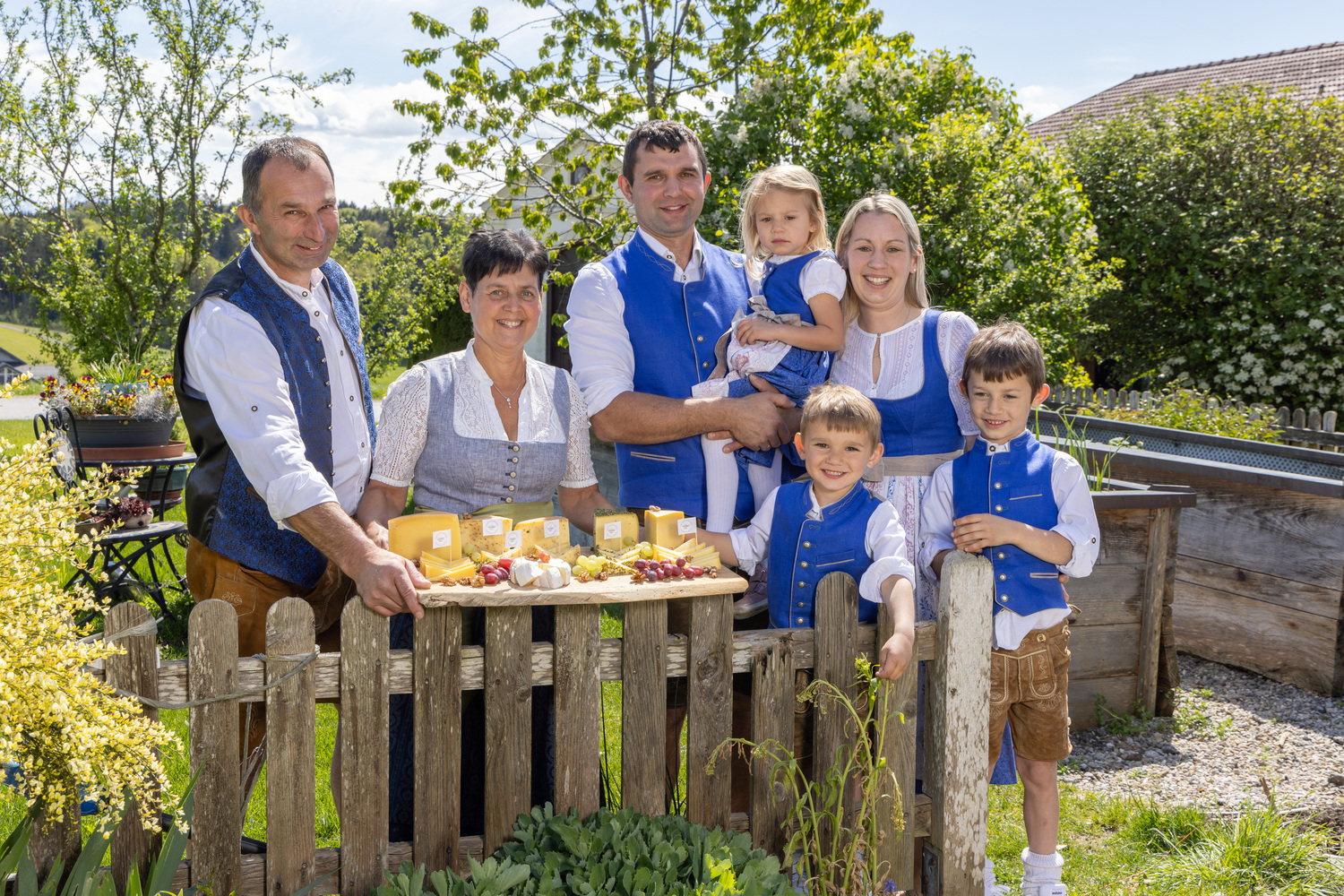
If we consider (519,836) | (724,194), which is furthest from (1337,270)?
(519,836)

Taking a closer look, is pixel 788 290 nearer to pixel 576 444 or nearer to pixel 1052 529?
pixel 576 444

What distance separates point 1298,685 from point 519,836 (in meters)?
4.19

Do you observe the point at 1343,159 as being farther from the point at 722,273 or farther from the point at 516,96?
the point at 722,273

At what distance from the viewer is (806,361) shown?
2736mm

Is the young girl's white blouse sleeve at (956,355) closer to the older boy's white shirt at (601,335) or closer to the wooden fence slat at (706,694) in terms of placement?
the older boy's white shirt at (601,335)

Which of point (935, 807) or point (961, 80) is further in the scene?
point (961, 80)

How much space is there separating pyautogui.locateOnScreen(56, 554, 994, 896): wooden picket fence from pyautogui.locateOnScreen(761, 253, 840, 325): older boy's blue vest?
31.9 inches

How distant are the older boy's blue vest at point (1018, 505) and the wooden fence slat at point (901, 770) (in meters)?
0.35

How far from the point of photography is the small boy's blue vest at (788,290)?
274 cm

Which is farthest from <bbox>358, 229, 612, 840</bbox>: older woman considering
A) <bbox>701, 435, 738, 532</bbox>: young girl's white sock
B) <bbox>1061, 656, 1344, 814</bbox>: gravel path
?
<bbox>1061, 656, 1344, 814</bbox>: gravel path

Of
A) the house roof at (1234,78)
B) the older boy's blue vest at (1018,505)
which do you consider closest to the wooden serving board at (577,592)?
the older boy's blue vest at (1018,505)

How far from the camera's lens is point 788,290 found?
2766mm

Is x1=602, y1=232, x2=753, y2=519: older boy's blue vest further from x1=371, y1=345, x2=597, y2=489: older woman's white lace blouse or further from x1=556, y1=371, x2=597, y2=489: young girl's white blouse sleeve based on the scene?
x1=371, y1=345, x2=597, y2=489: older woman's white lace blouse

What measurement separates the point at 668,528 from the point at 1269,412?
21.5ft
